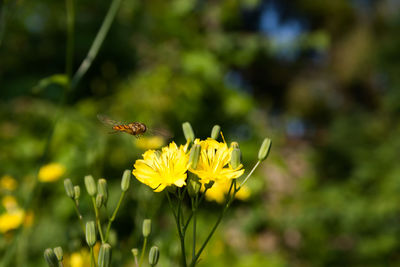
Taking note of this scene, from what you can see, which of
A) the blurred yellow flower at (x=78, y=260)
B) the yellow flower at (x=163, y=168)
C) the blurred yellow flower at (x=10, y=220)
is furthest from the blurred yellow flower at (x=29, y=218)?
the yellow flower at (x=163, y=168)

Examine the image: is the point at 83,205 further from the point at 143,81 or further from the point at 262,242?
the point at 262,242

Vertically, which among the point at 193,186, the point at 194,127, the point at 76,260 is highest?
the point at 194,127

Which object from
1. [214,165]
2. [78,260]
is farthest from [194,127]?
[214,165]

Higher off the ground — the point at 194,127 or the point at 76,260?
the point at 194,127

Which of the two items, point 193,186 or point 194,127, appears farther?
point 194,127

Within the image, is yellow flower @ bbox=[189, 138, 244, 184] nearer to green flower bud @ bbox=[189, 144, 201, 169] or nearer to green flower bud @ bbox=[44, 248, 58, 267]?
green flower bud @ bbox=[189, 144, 201, 169]

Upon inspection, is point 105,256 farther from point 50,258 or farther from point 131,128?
point 131,128

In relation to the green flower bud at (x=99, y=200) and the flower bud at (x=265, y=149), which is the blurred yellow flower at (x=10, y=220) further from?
the flower bud at (x=265, y=149)
